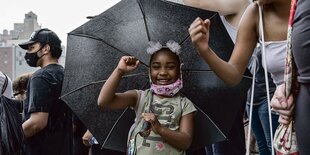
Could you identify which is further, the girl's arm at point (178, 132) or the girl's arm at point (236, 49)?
the girl's arm at point (178, 132)

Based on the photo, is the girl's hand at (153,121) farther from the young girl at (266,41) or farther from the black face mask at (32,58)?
the black face mask at (32,58)

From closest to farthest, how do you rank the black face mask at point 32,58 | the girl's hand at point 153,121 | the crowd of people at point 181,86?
the crowd of people at point 181,86 → the girl's hand at point 153,121 → the black face mask at point 32,58

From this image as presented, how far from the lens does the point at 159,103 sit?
3232mm

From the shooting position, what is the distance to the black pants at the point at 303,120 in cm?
177

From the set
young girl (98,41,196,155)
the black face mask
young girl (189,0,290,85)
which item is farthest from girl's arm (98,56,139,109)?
the black face mask

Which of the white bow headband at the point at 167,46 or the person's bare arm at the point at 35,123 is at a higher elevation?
the white bow headband at the point at 167,46

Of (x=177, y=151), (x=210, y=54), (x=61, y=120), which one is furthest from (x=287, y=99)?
(x=61, y=120)

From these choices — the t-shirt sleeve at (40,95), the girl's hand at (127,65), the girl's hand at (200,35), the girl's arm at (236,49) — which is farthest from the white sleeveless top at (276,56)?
the t-shirt sleeve at (40,95)

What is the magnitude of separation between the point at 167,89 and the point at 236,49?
72 centimetres

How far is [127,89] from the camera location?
3.59 metres

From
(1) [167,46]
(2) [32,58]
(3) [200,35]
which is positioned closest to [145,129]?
(1) [167,46]

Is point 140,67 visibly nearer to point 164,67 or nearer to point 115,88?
point 164,67

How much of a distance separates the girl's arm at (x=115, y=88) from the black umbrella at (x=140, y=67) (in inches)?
10.6

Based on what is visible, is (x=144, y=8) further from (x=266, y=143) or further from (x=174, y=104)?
(x=266, y=143)
